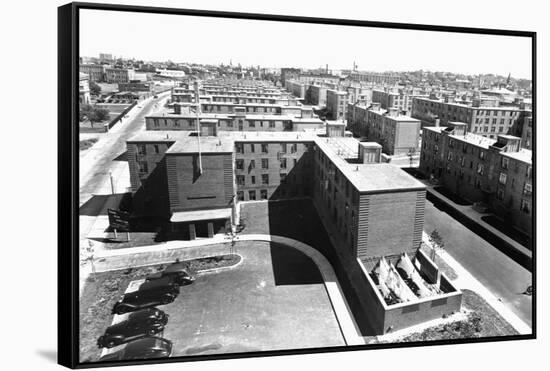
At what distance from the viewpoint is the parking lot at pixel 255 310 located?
575 inches

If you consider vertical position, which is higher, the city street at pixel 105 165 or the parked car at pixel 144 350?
the city street at pixel 105 165

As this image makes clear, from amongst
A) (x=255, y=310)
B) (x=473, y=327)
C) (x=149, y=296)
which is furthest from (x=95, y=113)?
(x=473, y=327)

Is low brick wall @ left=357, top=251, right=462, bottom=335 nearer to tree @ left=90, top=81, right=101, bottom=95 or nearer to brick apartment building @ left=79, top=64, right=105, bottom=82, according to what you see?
brick apartment building @ left=79, top=64, right=105, bottom=82

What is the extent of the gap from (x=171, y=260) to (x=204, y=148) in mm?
7702

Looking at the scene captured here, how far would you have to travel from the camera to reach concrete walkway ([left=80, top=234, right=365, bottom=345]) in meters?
17.0

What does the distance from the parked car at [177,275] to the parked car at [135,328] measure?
198 centimetres

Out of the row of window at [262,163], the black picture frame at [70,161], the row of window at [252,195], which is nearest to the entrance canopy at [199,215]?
the row of window at [252,195]

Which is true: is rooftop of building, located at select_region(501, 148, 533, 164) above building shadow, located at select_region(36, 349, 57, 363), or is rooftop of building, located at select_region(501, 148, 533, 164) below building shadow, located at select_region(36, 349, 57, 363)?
above

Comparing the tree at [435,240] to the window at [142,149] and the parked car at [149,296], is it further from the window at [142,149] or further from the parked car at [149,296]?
the window at [142,149]

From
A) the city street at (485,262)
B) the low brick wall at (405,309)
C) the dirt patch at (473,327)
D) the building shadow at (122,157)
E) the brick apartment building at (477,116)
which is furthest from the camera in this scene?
the brick apartment building at (477,116)

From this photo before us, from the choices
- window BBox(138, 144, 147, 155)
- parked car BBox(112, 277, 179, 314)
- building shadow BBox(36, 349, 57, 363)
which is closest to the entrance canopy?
parked car BBox(112, 277, 179, 314)

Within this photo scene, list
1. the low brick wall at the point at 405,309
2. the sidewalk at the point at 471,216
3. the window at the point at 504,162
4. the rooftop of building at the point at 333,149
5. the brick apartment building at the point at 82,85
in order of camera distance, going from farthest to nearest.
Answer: the window at the point at 504,162 → the sidewalk at the point at 471,216 → the rooftop of building at the point at 333,149 → the low brick wall at the point at 405,309 → the brick apartment building at the point at 82,85

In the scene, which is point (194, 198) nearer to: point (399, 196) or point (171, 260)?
point (171, 260)

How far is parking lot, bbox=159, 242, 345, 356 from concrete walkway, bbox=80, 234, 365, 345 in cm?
46
